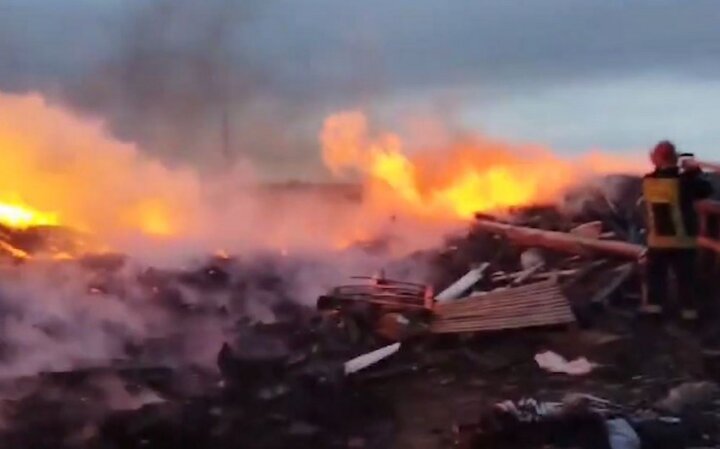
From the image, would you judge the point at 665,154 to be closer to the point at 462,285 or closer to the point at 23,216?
the point at 462,285

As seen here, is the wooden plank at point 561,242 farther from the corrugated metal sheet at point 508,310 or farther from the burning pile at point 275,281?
the corrugated metal sheet at point 508,310

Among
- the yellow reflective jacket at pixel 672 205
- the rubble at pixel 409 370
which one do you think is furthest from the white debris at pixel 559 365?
the yellow reflective jacket at pixel 672 205

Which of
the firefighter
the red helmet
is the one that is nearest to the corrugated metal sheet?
the firefighter

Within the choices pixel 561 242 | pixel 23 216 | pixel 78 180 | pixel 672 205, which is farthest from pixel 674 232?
pixel 23 216

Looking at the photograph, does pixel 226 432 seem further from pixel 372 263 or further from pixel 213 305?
pixel 372 263

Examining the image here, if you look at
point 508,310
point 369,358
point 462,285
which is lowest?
point 369,358

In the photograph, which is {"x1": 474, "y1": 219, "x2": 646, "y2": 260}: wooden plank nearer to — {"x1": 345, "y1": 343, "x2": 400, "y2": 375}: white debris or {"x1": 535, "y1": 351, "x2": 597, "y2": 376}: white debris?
{"x1": 535, "y1": 351, "x2": 597, "y2": 376}: white debris
